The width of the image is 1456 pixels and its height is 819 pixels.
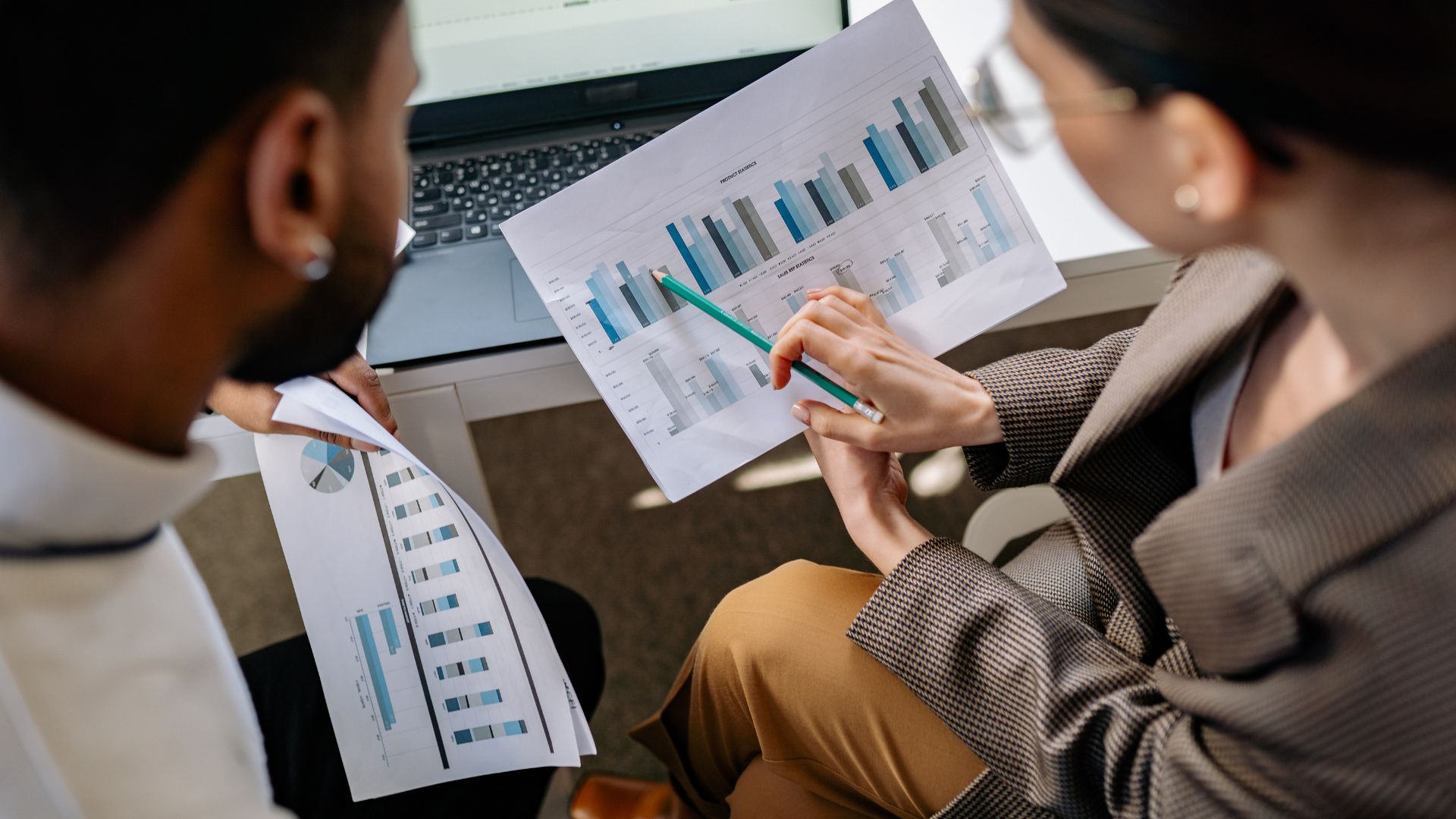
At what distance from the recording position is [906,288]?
0.79 m

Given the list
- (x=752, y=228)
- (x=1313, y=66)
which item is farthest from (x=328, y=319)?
(x=1313, y=66)

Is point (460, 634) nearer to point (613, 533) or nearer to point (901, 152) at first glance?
point (901, 152)

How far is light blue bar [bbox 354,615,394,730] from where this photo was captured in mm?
789

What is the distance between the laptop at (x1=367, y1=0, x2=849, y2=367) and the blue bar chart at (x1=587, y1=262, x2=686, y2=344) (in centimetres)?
11

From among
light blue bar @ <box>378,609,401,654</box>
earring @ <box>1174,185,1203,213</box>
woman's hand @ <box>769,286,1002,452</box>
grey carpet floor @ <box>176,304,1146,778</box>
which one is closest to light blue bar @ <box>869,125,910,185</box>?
woman's hand @ <box>769,286,1002,452</box>

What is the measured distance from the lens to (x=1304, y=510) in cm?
49

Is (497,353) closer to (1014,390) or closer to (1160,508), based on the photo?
(1014,390)

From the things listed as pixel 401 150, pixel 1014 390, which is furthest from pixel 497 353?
pixel 1014 390

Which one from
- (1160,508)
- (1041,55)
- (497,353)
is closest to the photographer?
(1041,55)

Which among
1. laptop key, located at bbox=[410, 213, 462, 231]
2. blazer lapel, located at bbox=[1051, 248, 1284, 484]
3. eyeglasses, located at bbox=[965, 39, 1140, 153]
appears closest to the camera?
eyeglasses, located at bbox=[965, 39, 1140, 153]

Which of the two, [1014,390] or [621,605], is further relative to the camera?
[621,605]

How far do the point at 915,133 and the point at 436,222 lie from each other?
0.42m

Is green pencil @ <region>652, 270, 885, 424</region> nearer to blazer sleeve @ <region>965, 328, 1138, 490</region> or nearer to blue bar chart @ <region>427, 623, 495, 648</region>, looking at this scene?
blazer sleeve @ <region>965, 328, 1138, 490</region>

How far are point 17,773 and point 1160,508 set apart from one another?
2.24 ft
